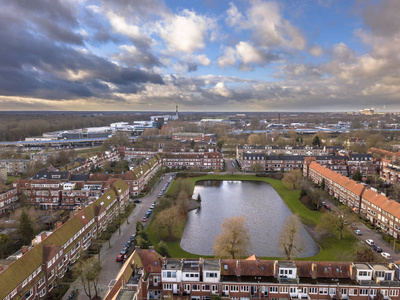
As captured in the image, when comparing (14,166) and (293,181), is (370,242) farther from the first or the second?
(14,166)

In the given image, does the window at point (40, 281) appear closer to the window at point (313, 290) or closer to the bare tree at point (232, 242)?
the bare tree at point (232, 242)


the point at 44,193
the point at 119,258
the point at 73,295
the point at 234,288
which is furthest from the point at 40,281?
the point at 44,193

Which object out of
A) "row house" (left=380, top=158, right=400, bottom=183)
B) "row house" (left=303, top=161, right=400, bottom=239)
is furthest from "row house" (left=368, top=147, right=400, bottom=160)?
"row house" (left=303, top=161, right=400, bottom=239)

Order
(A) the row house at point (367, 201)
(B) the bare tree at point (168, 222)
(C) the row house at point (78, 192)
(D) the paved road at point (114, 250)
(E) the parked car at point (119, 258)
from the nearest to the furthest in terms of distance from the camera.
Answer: (D) the paved road at point (114, 250), (E) the parked car at point (119, 258), (B) the bare tree at point (168, 222), (A) the row house at point (367, 201), (C) the row house at point (78, 192)

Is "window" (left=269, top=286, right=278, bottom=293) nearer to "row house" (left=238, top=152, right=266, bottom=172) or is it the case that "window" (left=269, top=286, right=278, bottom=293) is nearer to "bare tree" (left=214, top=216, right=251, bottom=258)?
"bare tree" (left=214, top=216, right=251, bottom=258)

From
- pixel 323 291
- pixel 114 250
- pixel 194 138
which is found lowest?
pixel 114 250

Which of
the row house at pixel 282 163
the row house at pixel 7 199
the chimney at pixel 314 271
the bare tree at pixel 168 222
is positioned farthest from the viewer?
the row house at pixel 282 163

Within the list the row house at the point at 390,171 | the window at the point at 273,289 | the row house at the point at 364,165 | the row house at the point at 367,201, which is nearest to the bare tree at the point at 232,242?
the window at the point at 273,289
